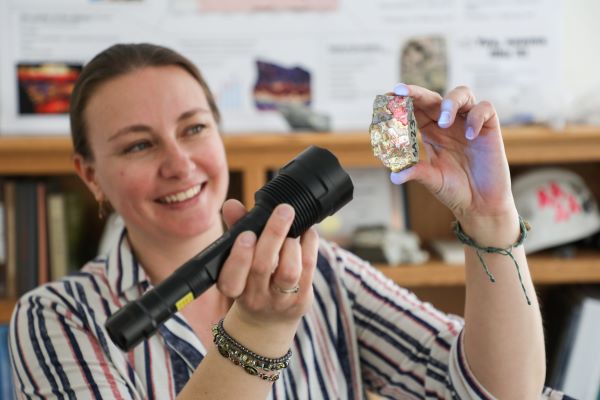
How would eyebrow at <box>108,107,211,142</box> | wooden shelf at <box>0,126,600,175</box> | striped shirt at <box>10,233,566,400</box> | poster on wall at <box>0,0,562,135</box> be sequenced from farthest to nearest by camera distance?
poster on wall at <box>0,0,562,135</box>
wooden shelf at <box>0,126,600,175</box>
eyebrow at <box>108,107,211,142</box>
striped shirt at <box>10,233,566,400</box>

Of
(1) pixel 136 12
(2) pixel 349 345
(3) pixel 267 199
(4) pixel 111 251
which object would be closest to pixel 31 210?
(1) pixel 136 12

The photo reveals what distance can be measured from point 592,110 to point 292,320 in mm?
1412

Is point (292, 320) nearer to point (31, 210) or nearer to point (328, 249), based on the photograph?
point (328, 249)

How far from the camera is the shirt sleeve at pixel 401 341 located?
988 mm

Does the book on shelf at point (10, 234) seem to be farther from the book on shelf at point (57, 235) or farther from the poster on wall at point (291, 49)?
the poster on wall at point (291, 49)

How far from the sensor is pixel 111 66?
107cm

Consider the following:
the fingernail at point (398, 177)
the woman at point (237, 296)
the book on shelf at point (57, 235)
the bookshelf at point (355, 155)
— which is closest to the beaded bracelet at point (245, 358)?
the woman at point (237, 296)

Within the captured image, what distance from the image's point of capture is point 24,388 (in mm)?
939

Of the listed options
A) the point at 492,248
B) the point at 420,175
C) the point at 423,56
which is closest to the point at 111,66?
the point at 420,175

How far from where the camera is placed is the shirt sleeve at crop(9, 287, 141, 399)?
0.90 m

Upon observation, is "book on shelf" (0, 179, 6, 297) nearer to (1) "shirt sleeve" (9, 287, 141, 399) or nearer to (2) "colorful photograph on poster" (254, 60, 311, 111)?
(2) "colorful photograph on poster" (254, 60, 311, 111)

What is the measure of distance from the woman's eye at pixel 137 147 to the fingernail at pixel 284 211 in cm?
48

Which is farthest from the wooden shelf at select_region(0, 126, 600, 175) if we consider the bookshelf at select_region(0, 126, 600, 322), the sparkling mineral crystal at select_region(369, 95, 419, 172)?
the sparkling mineral crystal at select_region(369, 95, 419, 172)

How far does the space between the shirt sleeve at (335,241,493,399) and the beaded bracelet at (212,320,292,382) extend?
0.36 m
